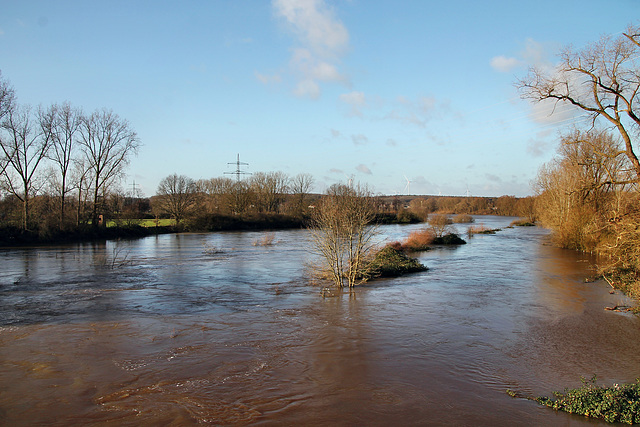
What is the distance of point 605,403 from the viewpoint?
629 centimetres

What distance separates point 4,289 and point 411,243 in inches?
1010

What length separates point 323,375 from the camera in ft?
27.7

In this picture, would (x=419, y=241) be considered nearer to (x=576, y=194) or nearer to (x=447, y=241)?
(x=447, y=241)

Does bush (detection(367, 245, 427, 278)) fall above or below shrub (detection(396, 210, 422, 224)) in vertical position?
below

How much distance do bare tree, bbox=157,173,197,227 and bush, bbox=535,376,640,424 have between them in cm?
4910

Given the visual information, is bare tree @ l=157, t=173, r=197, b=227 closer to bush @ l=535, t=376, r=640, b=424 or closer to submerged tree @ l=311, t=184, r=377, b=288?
submerged tree @ l=311, t=184, r=377, b=288

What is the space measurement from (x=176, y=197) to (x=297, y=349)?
4785 cm

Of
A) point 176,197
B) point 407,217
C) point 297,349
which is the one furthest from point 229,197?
point 297,349

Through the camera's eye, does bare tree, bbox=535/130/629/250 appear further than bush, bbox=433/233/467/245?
No

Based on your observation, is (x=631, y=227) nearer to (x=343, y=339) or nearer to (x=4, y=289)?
(x=343, y=339)

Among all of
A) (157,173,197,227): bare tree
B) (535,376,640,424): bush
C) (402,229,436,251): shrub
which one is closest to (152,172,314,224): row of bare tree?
(157,173,197,227): bare tree

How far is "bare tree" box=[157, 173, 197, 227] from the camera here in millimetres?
52562

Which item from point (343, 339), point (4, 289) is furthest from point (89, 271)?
point (343, 339)

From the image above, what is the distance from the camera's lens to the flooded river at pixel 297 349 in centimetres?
698
